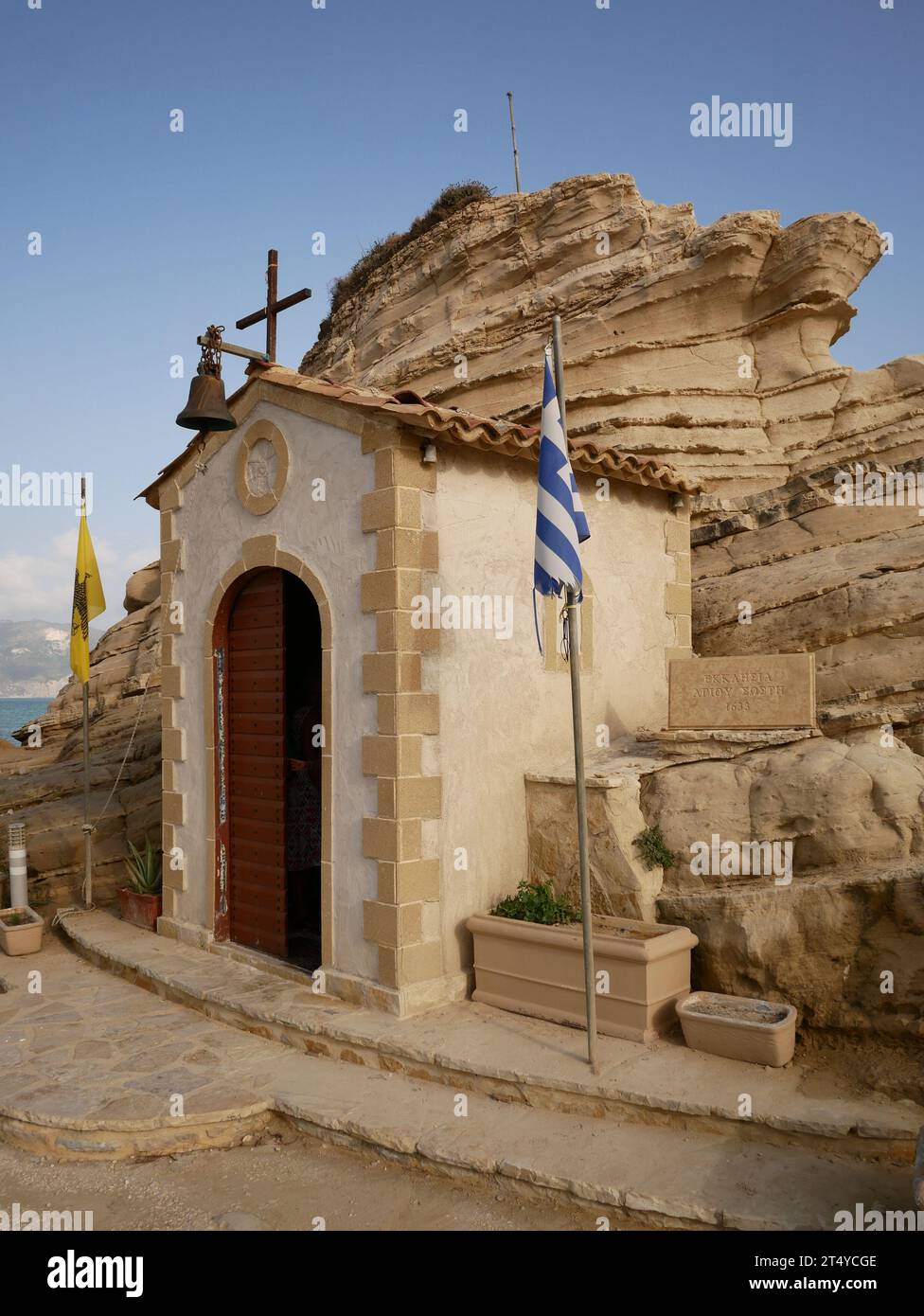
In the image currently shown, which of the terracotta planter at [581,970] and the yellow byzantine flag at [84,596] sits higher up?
the yellow byzantine flag at [84,596]

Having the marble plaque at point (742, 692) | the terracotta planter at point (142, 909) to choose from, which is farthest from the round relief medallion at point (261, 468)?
the terracotta planter at point (142, 909)

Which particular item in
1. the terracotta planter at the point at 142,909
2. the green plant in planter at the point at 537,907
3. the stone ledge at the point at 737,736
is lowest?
the terracotta planter at the point at 142,909

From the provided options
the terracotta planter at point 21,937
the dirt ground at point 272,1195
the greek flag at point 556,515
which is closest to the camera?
the dirt ground at point 272,1195

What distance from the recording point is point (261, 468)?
8.77 m

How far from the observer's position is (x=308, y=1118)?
19.8ft

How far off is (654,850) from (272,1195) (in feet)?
12.4

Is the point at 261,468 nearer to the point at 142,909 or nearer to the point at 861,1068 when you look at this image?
the point at 142,909

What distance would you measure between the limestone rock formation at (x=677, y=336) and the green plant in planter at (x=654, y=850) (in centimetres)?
814

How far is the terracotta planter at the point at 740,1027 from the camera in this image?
621 centimetres

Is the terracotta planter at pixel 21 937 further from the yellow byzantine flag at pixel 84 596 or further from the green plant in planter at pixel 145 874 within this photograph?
the yellow byzantine flag at pixel 84 596

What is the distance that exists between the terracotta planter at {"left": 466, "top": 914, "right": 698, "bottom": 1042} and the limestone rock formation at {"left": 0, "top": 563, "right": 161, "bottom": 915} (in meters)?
6.20

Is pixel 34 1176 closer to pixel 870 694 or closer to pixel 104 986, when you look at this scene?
pixel 104 986

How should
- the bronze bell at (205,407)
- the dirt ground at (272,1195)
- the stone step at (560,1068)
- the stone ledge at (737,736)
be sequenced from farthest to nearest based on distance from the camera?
1. the stone ledge at (737,736)
2. the bronze bell at (205,407)
3. the stone step at (560,1068)
4. the dirt ground at (272,1195)
